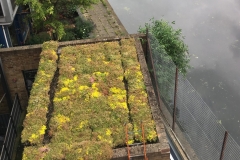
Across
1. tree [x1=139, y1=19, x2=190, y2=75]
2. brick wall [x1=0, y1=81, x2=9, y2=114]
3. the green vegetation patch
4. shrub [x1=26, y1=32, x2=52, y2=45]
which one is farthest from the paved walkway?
the green vegetation patch

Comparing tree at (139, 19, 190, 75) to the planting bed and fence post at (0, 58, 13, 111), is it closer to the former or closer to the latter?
the planting bed

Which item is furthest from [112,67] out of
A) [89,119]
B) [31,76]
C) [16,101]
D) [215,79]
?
[215,79]

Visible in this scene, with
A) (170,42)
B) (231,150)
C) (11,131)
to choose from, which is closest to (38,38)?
(11,131)

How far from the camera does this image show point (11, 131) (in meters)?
12.0

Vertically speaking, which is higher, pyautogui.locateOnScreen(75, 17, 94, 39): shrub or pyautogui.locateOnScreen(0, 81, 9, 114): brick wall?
pyautogui.locateOnScreen(75, 17, 94, 39): shrub

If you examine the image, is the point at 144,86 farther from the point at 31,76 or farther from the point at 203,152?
the point at 31,76

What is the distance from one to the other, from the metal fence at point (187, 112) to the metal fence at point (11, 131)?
5.32 m

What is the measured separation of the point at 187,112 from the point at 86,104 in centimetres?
384

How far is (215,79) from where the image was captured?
1942 cm

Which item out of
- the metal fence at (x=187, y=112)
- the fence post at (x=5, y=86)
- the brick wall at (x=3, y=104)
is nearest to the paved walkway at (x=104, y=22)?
the brick wall at (x=3, y=104)

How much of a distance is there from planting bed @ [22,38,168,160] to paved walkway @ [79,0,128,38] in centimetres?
878

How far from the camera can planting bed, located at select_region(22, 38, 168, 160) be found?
22.4ft

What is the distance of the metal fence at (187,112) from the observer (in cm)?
888

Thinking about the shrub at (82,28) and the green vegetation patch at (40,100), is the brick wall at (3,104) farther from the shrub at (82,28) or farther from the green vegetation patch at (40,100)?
the shrub at (82,28)
